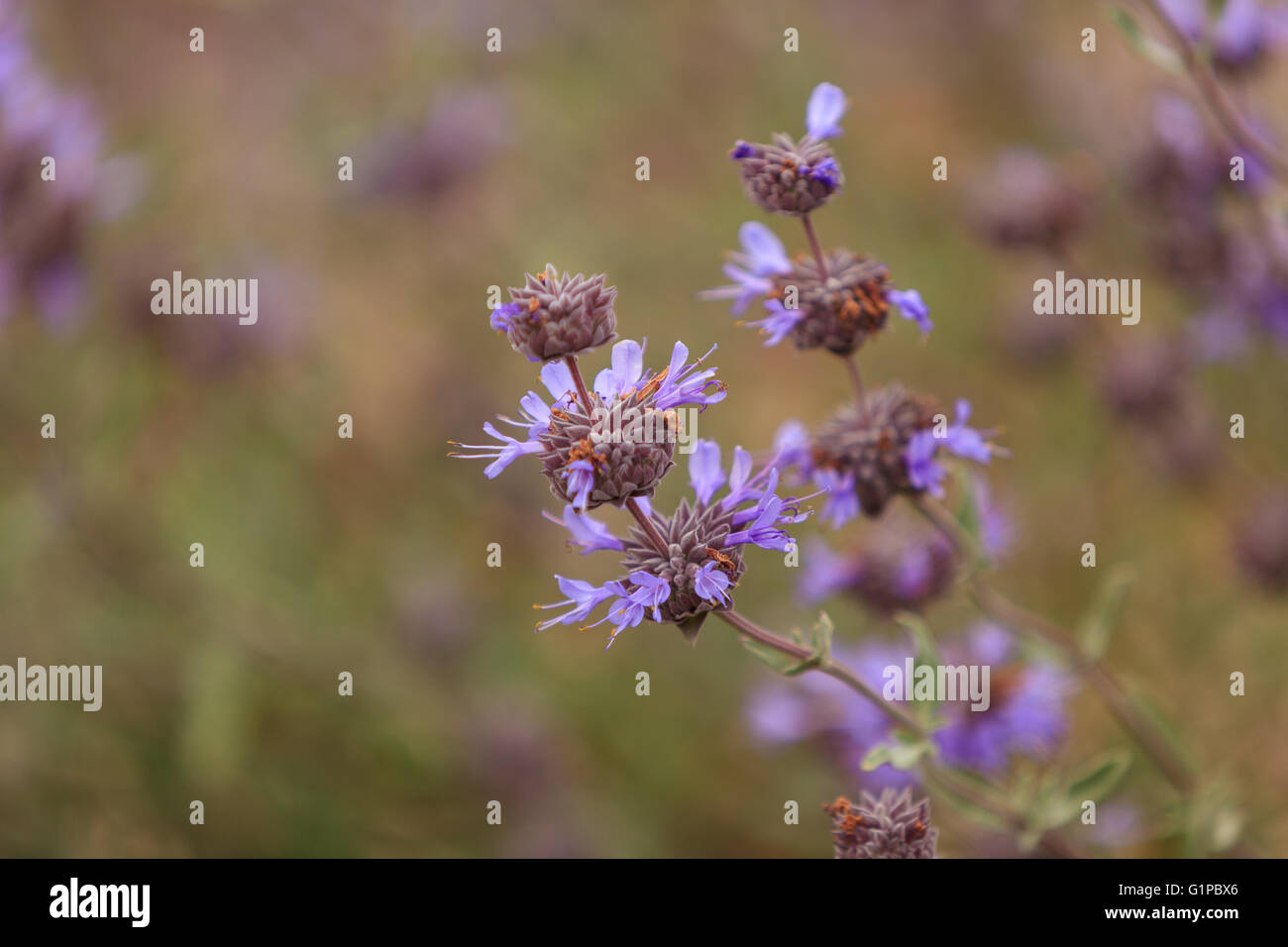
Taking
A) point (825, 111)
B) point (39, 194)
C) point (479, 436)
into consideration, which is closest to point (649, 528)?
point (825, 111)

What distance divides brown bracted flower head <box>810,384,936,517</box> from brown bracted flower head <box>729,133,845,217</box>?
0.65m

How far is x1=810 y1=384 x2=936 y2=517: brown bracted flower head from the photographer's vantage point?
2.98m

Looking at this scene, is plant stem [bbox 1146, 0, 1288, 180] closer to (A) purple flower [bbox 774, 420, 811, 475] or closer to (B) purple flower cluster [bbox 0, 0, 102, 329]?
(A) purple flower [bbox 774, 420, 811, 475]

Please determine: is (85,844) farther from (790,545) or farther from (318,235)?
(318,235)

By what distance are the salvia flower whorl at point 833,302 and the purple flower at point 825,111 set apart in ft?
1.06

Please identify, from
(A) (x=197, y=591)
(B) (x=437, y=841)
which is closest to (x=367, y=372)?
(A) (x=197, y=591)

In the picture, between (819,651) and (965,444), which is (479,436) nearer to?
(965,444)

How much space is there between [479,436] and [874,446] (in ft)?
13.8

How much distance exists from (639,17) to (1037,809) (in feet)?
21.3

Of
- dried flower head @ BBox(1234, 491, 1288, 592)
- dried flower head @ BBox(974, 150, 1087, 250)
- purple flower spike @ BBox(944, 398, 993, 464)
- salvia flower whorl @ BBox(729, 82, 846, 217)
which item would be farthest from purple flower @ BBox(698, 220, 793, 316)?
dried flower head @ BBox(1234, 491, 1288, 592)

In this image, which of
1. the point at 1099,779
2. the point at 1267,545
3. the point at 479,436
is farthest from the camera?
the point at 479,436

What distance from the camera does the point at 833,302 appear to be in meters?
2.77

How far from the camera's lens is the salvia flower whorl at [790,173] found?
8.50ft

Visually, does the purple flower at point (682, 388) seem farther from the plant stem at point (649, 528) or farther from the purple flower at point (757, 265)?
the purple flower at point (757, 265)
